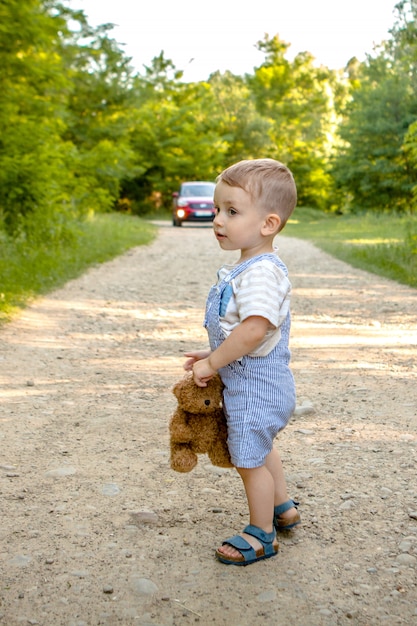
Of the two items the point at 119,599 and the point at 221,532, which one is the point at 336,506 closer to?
the point at 221,532

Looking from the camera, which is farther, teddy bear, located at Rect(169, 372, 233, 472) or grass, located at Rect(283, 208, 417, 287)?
grass, located at Rect(283, 208, 417, 287)

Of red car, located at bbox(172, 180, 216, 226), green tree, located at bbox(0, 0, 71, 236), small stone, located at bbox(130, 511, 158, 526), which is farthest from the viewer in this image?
red car, located at bbox(172, 180, 216, 226)

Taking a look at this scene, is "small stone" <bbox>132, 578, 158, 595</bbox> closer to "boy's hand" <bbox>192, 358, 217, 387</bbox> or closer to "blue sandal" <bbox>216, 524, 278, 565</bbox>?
"blue sandal" <bbox>216, 524, 278, 565</bbox>

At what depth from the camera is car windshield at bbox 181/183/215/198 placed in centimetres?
2956

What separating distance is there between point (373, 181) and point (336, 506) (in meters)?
30.4

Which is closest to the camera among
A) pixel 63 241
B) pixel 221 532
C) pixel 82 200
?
pixel 221 532

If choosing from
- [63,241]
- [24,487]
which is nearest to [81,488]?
[24,487]

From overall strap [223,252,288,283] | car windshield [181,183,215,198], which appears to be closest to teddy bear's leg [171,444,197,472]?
overall strap [223,252,288,283]

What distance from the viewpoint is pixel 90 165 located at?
1739cm

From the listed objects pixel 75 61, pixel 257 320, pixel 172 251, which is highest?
pixel 75 61

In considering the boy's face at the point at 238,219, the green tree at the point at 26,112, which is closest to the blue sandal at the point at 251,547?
the boy's face at the point at 238,219

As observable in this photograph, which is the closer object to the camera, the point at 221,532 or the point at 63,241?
the point at 221,532

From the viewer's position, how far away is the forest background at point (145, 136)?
12.1 m

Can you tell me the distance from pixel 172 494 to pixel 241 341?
1093 mm
